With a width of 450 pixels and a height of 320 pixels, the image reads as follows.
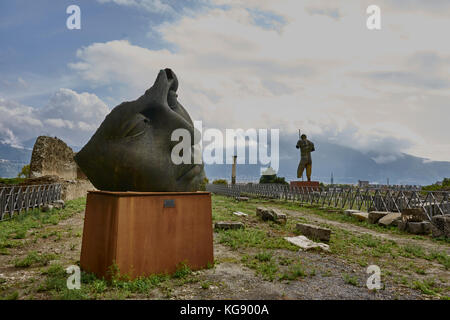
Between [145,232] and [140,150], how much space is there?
4.36 feet

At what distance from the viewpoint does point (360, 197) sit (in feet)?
46.7

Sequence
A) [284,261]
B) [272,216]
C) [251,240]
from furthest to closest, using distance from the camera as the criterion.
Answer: [272,216], [251,240], [284,261]

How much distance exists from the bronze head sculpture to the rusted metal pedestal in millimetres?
373

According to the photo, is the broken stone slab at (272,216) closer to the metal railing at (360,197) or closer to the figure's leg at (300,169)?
the metal railing at (360,197)

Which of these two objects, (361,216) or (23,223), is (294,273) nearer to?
(361,216)

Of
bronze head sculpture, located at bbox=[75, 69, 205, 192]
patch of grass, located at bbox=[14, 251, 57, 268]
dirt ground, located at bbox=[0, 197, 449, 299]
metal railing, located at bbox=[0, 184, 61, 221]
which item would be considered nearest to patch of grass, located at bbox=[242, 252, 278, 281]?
dirt ground, located at bbox=[0, 197, 449, 299]

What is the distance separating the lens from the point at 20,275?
15.2 ft

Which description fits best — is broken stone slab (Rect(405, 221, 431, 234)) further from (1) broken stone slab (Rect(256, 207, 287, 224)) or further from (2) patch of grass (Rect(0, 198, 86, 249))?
(2) patch of grass (Rect(0, 198, 86, 249))

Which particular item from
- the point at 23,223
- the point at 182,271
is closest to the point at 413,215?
the point at 182,271

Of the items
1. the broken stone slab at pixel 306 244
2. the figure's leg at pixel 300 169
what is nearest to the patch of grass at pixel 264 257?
the broken stone slab at pixel 306 244

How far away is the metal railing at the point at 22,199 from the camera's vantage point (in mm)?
10430

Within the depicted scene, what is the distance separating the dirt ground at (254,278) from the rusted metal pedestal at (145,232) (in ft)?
1.23

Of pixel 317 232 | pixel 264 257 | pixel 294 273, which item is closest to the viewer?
pixel 294 273

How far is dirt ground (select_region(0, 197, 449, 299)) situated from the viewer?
3891mm
